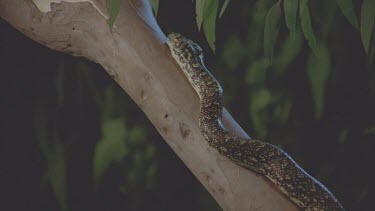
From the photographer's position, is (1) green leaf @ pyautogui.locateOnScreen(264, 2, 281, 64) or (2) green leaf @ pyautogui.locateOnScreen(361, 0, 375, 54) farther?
(1) green leaf @ pyautogui.locateOnScreen(264, 2, 281, 64)

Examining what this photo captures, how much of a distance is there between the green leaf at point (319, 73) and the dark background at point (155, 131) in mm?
16

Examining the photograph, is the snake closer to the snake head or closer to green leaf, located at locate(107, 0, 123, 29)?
the snake head

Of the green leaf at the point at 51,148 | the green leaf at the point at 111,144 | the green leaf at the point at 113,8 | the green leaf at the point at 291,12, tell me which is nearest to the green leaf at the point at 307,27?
the green leaf at the point at 291,12

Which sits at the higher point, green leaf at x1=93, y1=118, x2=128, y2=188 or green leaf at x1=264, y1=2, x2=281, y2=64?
green leaf at x1=264, y1=2, x2=281, y2=64

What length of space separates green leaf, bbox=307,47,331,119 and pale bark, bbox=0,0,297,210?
74cm

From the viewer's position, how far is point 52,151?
2.41 metres

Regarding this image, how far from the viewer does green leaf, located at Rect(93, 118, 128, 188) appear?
234 cm

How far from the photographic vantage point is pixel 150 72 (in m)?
1.58

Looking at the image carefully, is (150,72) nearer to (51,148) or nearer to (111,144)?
(111,144)

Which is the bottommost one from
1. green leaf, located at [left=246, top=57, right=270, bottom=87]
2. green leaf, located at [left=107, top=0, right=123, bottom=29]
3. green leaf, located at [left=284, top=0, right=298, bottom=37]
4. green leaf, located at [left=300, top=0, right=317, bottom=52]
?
green leaf, located at [left=246, top=57, right=270, bottom=87]

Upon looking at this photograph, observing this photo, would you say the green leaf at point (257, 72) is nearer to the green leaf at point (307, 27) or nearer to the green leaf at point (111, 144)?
the green leaf at point (111, 144)

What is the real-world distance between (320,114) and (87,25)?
111 cm

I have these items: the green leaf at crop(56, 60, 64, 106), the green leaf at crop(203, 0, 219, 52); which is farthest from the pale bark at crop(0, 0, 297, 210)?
the green leaf at crop(56, 60, 64, 106)

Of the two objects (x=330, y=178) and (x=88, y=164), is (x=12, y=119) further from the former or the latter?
(x=330, y=178)
